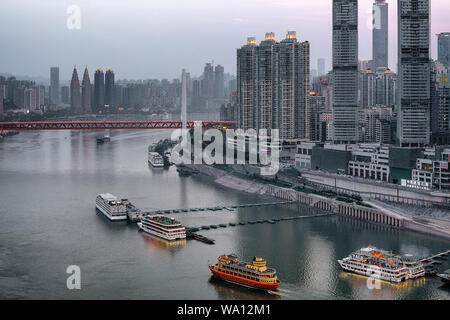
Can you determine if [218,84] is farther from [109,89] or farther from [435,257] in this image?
[435,257]

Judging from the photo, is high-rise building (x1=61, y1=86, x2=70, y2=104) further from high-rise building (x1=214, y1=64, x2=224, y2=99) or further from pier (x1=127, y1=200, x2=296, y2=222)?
pier (x1=127, y1=200, x2=296, y2=222)

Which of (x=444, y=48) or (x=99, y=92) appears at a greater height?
(x=444, y=48)

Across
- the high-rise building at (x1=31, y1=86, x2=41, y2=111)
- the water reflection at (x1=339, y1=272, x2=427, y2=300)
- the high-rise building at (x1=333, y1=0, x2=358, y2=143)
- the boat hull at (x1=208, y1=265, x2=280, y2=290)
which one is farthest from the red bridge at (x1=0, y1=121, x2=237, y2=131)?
the high-rise building at (x1=31, y1=86, x2=41, y2=111)

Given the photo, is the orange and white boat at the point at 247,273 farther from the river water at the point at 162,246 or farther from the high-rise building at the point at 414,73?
the high-rise building at the point at 414,73

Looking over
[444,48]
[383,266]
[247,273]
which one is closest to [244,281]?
[247,273]

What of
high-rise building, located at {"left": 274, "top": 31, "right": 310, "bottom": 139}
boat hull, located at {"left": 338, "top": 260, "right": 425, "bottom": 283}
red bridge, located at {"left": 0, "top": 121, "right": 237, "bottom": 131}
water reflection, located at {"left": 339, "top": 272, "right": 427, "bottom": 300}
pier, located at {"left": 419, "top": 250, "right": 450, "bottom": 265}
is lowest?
water reflection, located at {"left": 339, "top": 272, "right": 427, "bottom": 300}

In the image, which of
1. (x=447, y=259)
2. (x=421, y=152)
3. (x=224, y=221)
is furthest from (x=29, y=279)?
(x=421, y=152)
